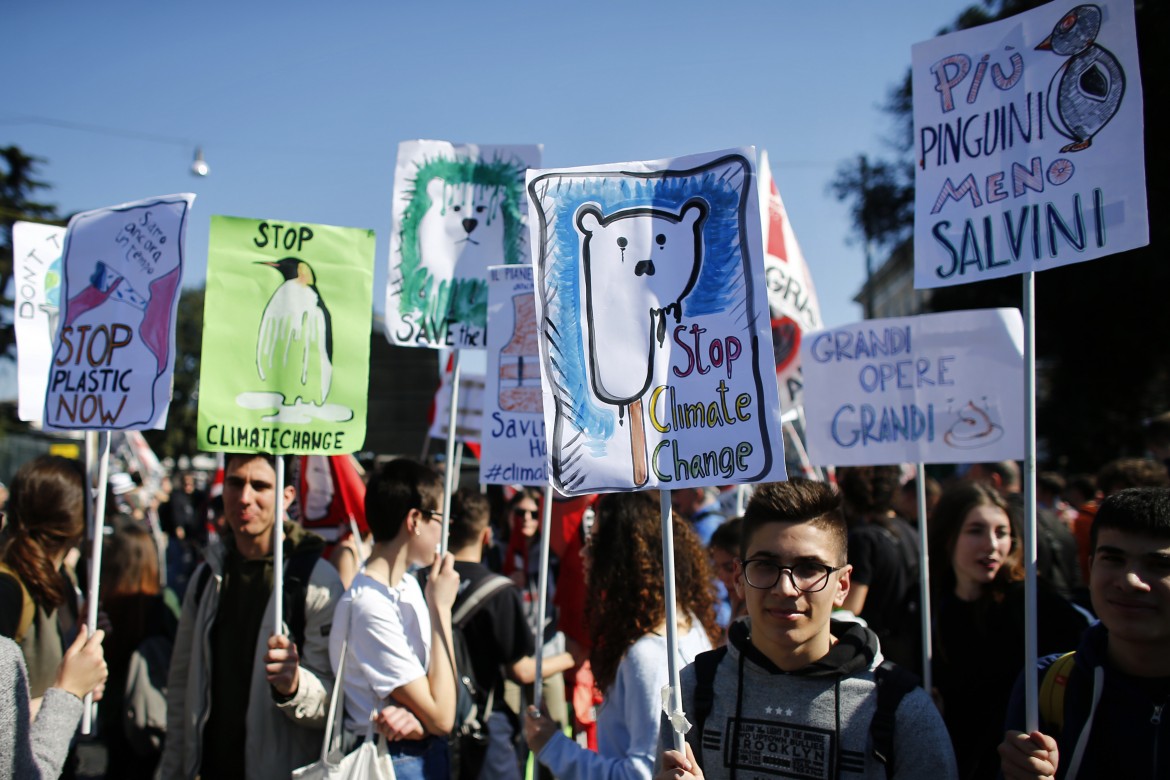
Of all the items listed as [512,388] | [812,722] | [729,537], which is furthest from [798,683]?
[512,388]

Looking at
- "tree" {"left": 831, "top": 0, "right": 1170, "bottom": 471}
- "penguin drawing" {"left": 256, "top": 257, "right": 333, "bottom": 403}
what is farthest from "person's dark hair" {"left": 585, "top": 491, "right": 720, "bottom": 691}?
"tree" {"left": 831, "top": 0, "right": 1170, "bottom": 471}

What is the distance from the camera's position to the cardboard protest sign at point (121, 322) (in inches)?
156

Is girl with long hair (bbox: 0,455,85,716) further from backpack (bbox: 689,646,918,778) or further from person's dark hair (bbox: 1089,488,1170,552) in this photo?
person's dark hair (bbox: 1089,488,1170,552)

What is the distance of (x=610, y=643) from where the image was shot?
3.18m

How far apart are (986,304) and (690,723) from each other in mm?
23109

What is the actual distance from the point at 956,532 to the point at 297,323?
298 centimetres

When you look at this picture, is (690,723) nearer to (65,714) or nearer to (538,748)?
(538,748)

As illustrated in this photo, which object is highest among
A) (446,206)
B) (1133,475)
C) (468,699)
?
(446,206)

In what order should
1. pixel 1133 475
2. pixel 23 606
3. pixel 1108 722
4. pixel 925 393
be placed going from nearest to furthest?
1. pixel 1108 722
2. pixel 23 606
3. pixel 925 393
4. pixel 1133 475

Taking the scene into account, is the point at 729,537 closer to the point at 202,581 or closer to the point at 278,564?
the point at 278,564

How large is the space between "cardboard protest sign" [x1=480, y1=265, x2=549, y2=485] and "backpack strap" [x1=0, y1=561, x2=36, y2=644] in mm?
1909

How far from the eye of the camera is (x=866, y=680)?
2.36 m

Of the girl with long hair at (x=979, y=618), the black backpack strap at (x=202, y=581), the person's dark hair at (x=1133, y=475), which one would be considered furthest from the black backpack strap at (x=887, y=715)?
the person's dark hair at (x=1133, y=475)

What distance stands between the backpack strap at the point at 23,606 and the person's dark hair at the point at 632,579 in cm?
217
